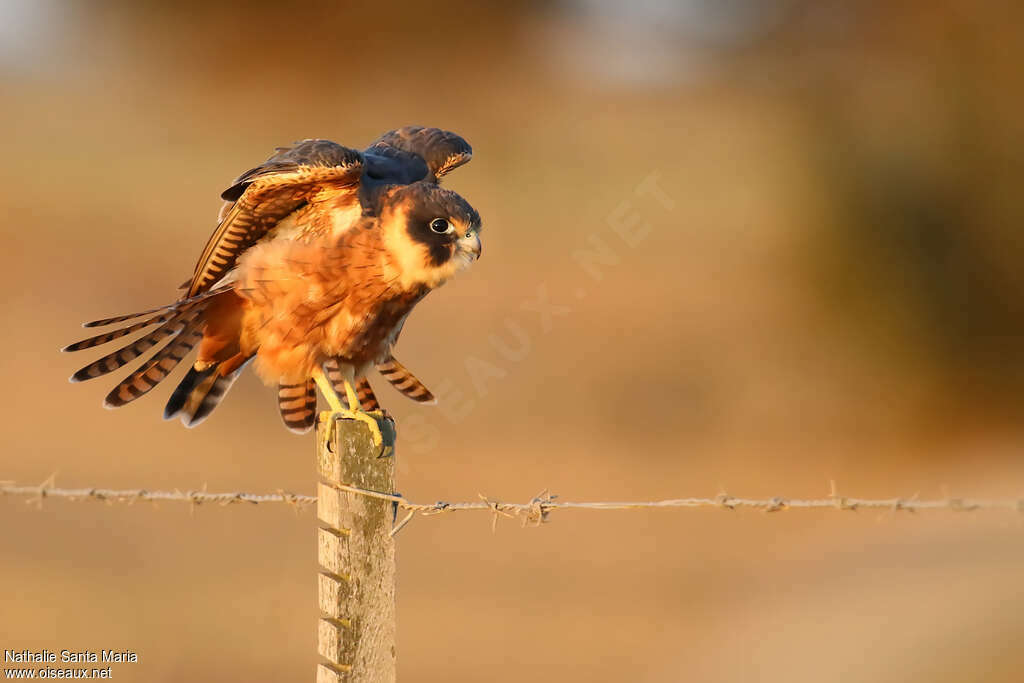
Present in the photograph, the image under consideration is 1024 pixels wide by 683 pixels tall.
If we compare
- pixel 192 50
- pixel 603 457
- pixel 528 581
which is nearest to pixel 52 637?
pixel 528 581

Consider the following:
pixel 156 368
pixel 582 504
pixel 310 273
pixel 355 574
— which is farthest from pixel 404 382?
pixel 582 504

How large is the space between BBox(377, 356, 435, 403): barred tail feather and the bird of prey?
0.07 meters

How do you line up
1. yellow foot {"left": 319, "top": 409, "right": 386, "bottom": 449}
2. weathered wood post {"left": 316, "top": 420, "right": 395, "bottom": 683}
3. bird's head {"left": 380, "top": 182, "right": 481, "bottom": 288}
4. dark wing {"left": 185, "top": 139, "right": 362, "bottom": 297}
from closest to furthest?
1. weathered wood post {"left": 316, "top": 420, "right": 395, "bottom": 683}
2. yellow foot {"left": 319, "top": 409, "right": 386, "bottom": 449}
3. dark wing {"left": 185, "top": 139, "right": 362, "bottom": 297}
4. bird's head {"left": 380, "top": 182, "right": 481, "bottom": 288}

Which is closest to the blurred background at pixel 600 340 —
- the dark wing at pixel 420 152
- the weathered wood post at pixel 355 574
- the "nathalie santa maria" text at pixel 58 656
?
the "nathalie santa maria" text at pixel 58 656

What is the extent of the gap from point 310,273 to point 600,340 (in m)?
8.96

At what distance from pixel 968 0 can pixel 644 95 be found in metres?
6.72

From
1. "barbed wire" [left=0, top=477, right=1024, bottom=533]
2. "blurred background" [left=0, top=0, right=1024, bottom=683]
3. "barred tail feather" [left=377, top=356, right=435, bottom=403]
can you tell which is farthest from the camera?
"blurred background" [left=0, top=0, right=1024, bottom=683]

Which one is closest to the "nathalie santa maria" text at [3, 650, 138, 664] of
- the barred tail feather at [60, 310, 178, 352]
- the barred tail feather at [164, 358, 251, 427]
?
the barred tail feather at [164, 358, 251, 427]

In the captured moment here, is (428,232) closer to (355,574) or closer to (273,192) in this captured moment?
(273,192)

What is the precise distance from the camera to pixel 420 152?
4426 mm

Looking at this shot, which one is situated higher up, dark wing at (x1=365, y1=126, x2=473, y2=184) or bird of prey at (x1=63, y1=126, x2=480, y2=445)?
dark wing at (x1=365, y1=126, x2=473, y2=184)

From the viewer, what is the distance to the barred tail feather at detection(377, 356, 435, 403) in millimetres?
4145

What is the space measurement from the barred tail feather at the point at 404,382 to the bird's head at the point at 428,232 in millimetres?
→ 461

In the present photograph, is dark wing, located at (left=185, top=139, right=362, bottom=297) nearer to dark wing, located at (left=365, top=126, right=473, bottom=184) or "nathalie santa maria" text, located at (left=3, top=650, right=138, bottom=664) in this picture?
dark wing, located at (left=365, top=126, right=473, bottom=184)
